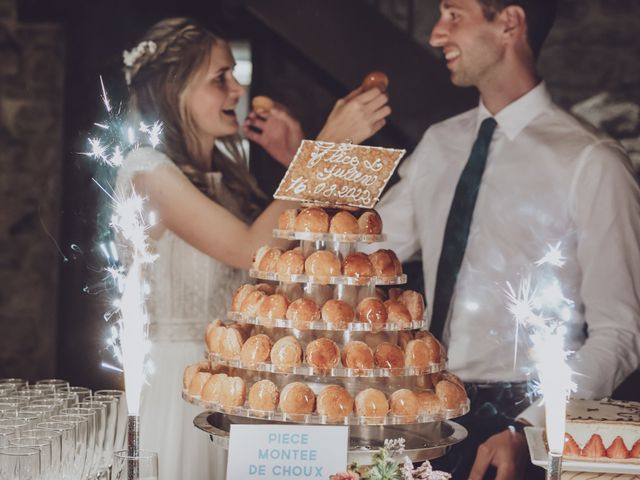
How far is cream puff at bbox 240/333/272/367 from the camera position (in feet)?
9.54

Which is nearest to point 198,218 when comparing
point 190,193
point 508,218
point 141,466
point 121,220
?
point 190,193

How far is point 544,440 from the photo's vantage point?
10.6 ft

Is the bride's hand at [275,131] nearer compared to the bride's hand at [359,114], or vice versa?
the bride's hand at [359,114]

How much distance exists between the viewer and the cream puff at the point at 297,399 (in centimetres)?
284

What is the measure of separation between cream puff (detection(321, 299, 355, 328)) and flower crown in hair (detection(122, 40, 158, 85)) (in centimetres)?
230

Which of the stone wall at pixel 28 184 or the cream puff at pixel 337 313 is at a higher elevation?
the stone wall at pixel 28 184

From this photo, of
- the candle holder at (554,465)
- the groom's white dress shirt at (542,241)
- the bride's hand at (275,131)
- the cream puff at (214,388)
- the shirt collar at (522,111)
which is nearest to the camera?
the candle holder at (554,465)

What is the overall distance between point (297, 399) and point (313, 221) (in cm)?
54

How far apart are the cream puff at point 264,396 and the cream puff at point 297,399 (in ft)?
0.08

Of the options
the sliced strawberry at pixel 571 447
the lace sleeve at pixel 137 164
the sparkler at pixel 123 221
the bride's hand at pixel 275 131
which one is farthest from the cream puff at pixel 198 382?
the bride's hand at pixel 275 131

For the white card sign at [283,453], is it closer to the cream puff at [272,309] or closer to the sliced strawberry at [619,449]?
the cream puff at [272,309]

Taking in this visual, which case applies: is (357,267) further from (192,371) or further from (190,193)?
(190,193)

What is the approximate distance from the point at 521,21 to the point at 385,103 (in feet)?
2.35

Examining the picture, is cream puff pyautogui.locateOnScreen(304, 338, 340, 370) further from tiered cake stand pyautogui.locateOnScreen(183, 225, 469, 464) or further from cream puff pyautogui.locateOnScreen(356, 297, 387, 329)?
cream puff pyautogui.locateOnScreen(356, 297, 387, 329)
